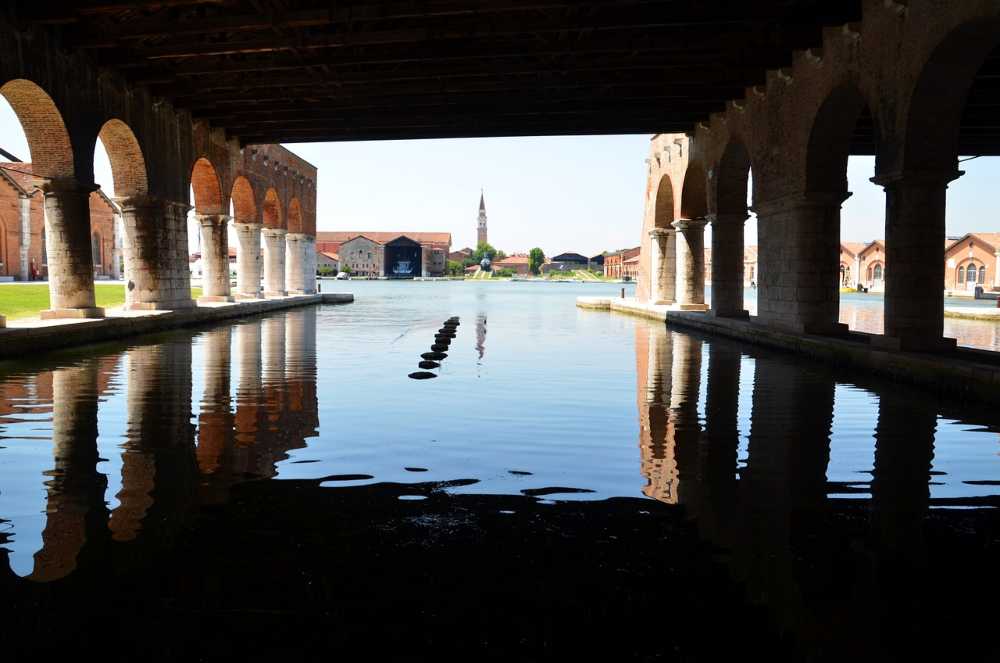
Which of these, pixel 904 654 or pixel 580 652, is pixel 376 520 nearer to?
pixel 580 652

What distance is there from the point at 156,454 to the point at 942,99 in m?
9.82

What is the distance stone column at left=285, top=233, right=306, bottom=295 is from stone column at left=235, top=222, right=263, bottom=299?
5774 millimetres

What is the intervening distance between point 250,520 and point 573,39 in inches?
450

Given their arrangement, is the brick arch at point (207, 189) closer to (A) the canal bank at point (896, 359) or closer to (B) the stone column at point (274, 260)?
(B) the stone column at point (274, 260)

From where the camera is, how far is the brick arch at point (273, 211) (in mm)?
30234

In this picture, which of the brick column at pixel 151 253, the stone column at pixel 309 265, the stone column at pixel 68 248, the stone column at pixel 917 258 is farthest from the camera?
the stone column at pixel 309 265

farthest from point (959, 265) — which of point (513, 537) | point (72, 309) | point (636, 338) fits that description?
point (513, 537)

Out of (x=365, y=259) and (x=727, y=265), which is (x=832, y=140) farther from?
(x=365, y=259)

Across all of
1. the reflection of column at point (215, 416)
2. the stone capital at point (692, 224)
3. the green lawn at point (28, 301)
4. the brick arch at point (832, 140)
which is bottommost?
the reflection of column at point (215, 416)

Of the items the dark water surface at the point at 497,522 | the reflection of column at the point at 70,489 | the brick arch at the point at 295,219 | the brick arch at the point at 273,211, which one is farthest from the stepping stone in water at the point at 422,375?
the brick arch at the point at 295,219

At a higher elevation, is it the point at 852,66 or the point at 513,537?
the point at 852,66

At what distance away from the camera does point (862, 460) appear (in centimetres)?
550

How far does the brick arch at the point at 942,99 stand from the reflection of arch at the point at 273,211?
24.3 m

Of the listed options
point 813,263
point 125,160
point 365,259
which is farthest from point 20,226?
point 365,259
